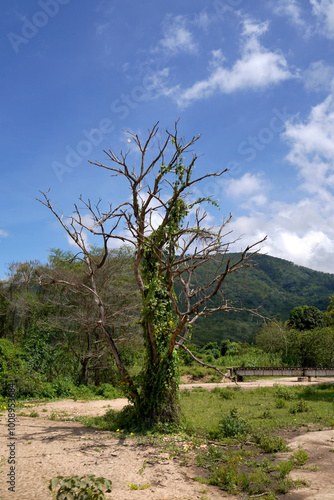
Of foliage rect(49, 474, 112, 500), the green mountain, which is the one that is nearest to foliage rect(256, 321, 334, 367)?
the green mountain

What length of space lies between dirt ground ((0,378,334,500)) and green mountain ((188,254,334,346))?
105ft

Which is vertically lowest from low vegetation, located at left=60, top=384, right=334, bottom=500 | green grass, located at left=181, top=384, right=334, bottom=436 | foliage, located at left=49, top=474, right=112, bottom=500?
green grass, located at left=181, top=384, right=334, bottom=436

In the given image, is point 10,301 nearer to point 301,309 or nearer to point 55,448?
point 55,448

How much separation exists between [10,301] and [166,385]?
44.2 feet

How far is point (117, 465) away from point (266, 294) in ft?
188

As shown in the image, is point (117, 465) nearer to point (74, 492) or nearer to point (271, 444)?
point (74, 492)

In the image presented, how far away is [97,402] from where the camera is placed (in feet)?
44.9

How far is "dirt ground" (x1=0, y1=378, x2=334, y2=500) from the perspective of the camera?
15.8ft

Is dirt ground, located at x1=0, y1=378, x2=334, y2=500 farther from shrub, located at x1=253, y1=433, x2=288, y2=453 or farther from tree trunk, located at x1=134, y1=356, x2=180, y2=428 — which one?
tree trunk, located at x1=134, y1=356, x2=180, y2=428

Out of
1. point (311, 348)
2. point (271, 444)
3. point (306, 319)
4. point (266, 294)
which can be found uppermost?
point (266, 294)

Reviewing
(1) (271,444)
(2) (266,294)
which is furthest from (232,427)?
(2) (266,294)

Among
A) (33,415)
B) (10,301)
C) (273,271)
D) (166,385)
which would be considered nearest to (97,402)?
(33,415)

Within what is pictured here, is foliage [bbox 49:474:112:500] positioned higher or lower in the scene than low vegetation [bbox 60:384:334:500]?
higher

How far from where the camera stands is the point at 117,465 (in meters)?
5.94
